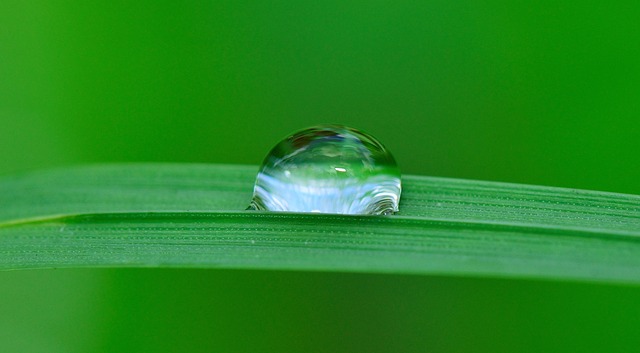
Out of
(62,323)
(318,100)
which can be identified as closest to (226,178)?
(318,100)

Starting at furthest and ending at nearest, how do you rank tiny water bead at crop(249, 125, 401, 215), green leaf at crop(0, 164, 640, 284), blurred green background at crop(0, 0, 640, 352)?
blurred green background at crop(0, 0, 640, 352), tiny water bead at crop(249, 125, 401, 215), green leaf at crop(0, 164, 640, 284)

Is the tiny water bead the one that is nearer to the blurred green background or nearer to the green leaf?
the green leaf

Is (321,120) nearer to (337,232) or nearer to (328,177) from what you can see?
(328,177)

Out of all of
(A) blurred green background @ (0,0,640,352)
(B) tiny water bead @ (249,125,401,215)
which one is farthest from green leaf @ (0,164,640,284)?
(A) blurred green background @ (0,0,640,352)

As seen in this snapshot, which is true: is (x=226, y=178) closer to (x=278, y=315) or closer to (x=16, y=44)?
(x=278, y=315)

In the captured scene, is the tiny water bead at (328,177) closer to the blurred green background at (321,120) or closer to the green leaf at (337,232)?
the green leaf at (337,232)

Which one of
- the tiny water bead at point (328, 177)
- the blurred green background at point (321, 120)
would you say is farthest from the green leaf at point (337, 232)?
the blurred green background at point (321, 120)

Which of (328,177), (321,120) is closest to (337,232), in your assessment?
(328,177)

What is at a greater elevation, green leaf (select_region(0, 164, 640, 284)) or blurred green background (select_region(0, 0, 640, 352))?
blurred green background (select_region(0, 0, 640, 352))
